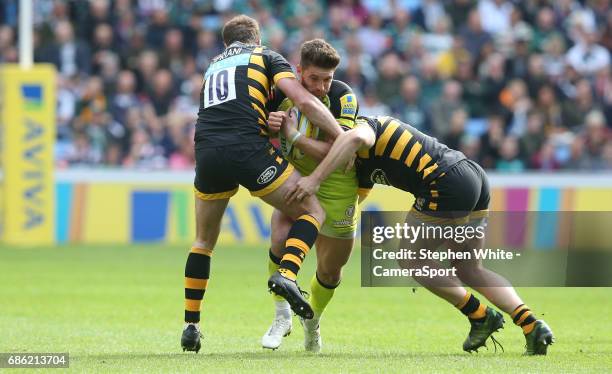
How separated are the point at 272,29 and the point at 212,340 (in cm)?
1275

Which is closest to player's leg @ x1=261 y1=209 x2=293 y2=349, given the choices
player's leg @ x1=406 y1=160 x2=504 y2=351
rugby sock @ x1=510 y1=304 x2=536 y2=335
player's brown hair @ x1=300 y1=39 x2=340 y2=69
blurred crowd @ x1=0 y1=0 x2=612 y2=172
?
player's leg @ x1=406 y1=160 x2=504 y2=351

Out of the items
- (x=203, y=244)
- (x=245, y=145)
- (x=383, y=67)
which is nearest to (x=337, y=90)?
(x=245, y=145)

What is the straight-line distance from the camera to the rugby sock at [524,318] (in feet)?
26.1

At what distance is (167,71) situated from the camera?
66.4ft

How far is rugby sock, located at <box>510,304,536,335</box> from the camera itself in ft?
26.1

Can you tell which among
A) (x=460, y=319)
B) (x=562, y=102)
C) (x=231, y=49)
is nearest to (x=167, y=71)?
(x=562, y=102)

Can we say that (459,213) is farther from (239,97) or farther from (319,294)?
(239,97)

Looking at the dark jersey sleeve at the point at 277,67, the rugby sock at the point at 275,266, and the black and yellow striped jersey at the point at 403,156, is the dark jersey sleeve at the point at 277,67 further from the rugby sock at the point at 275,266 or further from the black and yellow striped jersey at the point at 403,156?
the rugby sock at the point at 275,266

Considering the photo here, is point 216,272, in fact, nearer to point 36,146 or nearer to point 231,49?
point 36,146

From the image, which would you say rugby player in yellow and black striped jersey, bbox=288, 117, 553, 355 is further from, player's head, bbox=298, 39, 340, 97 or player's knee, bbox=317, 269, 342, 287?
player's knee, bbox=317, 269, 342, 287

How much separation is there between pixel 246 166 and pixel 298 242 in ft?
1.89

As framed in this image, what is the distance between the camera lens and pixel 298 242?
7.73 metres

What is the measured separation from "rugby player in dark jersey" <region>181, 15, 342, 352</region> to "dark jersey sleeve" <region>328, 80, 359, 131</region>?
0.27 meters

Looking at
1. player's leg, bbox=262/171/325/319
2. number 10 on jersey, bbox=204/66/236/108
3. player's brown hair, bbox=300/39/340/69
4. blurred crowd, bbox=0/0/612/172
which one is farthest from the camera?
blurred crowd, bbox=0/0/612/172
